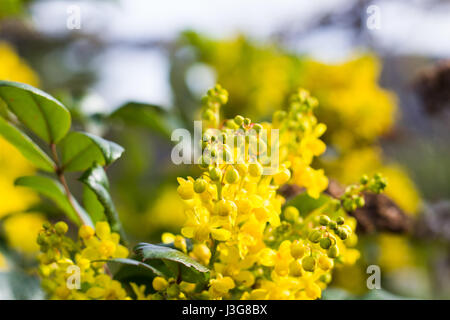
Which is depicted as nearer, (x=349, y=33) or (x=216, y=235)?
(x=216, y=235)

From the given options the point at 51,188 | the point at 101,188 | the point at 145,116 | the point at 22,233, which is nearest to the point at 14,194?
the point at 22,233

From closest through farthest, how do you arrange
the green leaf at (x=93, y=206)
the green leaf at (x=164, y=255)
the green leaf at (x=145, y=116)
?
the green leaf at (x=164, y=255)
the green leaf at (x=93, y=206)
the green leaf at (x=145, y=116)

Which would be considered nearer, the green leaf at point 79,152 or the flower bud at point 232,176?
the flower bud at point 232,176

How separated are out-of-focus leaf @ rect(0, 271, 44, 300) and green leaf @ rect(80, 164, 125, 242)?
0.18 m

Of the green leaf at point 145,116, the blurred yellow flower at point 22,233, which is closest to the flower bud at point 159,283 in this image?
the green leaf at point 145,116

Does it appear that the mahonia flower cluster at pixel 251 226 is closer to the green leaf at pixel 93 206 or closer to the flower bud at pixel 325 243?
the flower bud at pixel 325 243

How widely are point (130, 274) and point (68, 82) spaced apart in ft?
6.98

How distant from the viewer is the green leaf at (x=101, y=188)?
0.48 meters

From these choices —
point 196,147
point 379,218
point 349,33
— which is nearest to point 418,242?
point 379,218

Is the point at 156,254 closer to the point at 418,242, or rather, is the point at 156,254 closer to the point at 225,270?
the point at 225,270

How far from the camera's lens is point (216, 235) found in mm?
420

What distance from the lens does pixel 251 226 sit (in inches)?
17.3

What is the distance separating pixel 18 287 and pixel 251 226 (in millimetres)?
351

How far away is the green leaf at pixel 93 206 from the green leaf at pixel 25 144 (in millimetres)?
56
